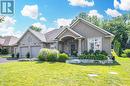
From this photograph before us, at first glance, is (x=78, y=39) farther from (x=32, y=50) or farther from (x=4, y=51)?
(x=4, y=51)

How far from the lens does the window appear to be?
27747 millimetres

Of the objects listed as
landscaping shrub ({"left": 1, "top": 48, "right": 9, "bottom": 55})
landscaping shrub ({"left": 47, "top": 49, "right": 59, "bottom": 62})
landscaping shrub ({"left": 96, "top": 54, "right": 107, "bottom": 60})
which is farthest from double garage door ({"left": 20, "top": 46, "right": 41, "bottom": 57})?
landscaping shrub ({"left": 96, "top": 54, "right": 107, "bottom": 60})

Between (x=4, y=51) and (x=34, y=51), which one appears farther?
(x=4, y=51)

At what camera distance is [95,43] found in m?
28.1

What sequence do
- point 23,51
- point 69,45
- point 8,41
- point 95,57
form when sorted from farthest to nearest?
point 8,41, point 23,51, point 69,45, point 95,57

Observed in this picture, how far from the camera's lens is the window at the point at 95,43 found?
27.7m

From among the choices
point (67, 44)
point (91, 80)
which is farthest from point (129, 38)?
point (91, 80)

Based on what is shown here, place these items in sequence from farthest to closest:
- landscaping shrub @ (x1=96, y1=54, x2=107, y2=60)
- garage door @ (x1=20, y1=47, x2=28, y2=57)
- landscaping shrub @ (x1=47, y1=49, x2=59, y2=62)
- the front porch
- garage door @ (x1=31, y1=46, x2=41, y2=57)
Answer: garage door @ (x1=20, y1=47, x2=28, y2=57), garage door @ (x1=31, y1=46, x2=41, y2=57), the front porch, landscaping shrub @ (x1=96, y1=54, x2=107, y2=60), landscaping shrub @ (x1=47, y1=49, x2=59, y2=62)

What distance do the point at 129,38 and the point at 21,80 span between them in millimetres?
47155

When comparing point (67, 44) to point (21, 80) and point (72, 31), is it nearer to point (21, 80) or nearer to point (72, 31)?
point (72, 31)

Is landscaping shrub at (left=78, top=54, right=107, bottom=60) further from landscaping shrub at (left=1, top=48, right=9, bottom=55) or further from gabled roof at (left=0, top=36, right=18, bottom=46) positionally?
landscaping shrub at (left=1, top=48, right=9, bottom=55)

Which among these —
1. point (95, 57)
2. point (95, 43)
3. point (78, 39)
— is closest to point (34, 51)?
point (78, 39)

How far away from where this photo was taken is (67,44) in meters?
32.3

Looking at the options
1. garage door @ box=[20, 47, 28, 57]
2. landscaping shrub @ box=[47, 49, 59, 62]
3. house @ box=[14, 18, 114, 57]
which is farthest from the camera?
garage door @ box=[20, 47, 28, 57]
